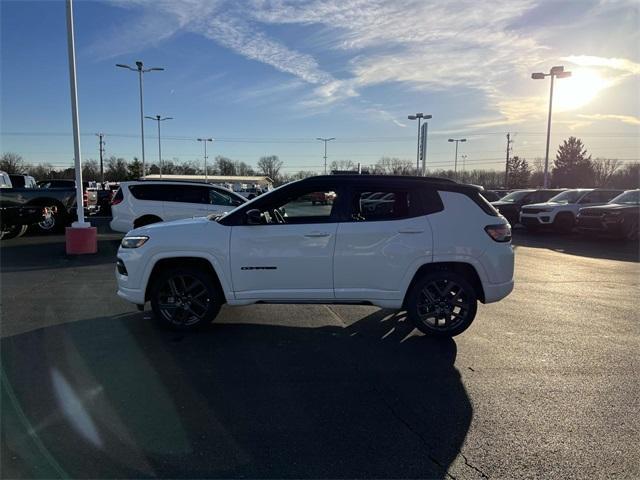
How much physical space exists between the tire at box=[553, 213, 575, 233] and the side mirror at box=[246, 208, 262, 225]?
15.3m

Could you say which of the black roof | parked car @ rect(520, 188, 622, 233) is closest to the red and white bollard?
the black roof

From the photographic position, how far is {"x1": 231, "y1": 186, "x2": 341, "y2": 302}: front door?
513 cm

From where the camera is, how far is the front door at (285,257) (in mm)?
5129

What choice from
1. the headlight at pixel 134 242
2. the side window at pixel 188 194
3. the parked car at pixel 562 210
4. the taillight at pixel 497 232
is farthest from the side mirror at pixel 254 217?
the parked car at pixel 562 210

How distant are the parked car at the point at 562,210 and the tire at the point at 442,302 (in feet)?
Answer: 45.4

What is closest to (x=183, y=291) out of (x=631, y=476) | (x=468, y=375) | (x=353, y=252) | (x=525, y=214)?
(x=353, y=252)

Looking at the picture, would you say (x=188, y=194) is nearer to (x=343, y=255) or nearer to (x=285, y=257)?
(x=285, y=257)

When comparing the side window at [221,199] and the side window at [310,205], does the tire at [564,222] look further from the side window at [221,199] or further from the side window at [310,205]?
the side window at [310,205]

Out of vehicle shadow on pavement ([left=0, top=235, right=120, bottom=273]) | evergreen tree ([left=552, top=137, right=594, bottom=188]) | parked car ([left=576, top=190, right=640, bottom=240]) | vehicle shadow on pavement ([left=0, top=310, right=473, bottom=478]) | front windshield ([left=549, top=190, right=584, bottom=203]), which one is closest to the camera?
vehicle shadow on pavement ([left=0, top=310, right=473, bottom=478])

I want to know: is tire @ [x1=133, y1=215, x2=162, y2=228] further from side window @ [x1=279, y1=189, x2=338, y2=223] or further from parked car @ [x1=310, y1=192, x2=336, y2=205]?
parked car @ [x1=310, y1=192, x2=336, y2=205]

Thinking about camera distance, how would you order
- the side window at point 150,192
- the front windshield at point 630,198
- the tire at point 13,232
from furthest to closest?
1. the front windshield at point 630,198
2. the tire at point 13,232
3. the side window at point 150,192

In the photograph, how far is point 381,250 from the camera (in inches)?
200

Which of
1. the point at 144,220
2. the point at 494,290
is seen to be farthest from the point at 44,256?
the point at 494,290

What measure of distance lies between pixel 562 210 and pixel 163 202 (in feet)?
47.3
